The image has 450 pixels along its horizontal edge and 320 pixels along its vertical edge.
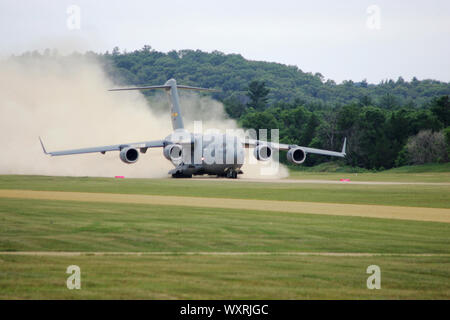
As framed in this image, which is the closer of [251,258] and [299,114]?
[251,258]

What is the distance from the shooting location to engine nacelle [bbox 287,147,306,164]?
5506 centimetres

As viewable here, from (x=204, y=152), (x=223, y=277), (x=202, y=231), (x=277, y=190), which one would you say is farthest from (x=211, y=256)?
(x=204, y=152)

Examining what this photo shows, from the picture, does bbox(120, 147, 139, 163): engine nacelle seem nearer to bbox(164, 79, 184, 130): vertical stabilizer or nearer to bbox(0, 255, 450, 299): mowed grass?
bbox(164, 79, 184, 130): vertical stabilizer

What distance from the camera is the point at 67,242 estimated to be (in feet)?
64.9

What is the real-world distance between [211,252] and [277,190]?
23728 millimetres

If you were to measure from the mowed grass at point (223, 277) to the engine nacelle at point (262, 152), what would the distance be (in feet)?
121

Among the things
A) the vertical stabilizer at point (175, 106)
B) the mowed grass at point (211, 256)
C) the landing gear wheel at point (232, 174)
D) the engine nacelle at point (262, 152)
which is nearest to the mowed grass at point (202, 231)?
the mowed grass at point (211, 256)

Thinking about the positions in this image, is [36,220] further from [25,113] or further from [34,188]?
[25,113]

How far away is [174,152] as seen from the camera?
183ft

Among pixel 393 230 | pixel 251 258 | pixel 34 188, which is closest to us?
pixel 251 258

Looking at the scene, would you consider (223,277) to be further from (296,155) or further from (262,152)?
(296,155)

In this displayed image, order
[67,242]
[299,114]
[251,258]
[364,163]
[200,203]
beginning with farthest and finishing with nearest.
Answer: [299,114] → [364,163] → [200,203] → [67,242] → [251,258]
